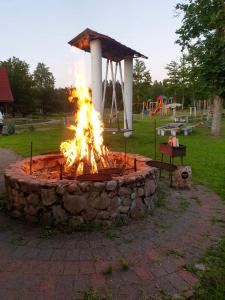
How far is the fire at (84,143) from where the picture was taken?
251 inches

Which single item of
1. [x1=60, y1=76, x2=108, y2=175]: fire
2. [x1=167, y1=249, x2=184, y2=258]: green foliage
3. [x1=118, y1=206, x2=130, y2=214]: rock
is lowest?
[x1=167, y1=249, x2=184, y2=258]: green foliage

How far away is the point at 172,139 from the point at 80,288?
4.93 m

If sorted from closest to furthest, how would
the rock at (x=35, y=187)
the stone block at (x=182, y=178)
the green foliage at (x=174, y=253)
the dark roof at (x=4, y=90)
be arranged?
the green foliage at (x=174, y=253)
the rock at (x=35, y=187)
the stone block at (x=182, y=178)
the dark roof at (x=4, y=90)

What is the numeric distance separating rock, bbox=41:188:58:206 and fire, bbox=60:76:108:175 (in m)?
1.27

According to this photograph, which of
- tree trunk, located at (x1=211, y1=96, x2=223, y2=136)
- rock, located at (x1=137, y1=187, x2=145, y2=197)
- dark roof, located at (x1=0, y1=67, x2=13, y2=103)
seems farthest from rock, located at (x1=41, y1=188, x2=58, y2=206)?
dark roof, located at (x1=0, y1=67, x2=13, y2=103)

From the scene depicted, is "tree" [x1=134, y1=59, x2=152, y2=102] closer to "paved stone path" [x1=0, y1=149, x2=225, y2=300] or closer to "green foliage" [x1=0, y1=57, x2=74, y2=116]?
"green foliage" [x1=0, y1=57, x2=74, y2=116]

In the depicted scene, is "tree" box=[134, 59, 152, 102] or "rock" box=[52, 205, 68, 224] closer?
"rock" box=[52, 205, 68, 224]

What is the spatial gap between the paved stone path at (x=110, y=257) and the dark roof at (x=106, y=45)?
32.9 ft

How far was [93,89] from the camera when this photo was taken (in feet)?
46.8

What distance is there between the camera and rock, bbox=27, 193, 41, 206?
5082 millimetres

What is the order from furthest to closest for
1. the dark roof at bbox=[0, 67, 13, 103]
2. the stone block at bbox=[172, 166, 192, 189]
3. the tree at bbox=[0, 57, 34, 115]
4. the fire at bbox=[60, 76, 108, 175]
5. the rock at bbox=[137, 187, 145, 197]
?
1. the tree at bbox=[0, 57, 34, 115]
2. the dark roof at bbox=[0, 67, 13, 103]
3. the stone block at bbox=[172, 166, 192, 189]
4. the fire at bbox=[60, 76, 108, 175]
5. the rock at bbox=[137, 187, 145, 197]

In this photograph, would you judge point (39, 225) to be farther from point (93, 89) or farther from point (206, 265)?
point (93, 89)

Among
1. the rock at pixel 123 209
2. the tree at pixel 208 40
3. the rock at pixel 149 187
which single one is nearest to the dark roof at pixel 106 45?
the tree at pixel 208 40

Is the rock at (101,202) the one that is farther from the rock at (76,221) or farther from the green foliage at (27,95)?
the green foliage at (27,95)
